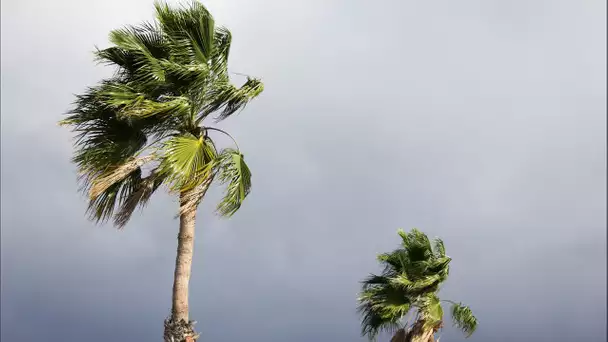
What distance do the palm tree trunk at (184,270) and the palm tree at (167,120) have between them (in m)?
0.02

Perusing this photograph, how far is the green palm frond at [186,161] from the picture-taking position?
11.9 meters

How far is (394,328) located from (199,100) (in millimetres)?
10856

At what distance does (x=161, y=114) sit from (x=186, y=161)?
100cm

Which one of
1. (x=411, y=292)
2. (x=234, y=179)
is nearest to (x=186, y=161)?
(x=234, y=179)

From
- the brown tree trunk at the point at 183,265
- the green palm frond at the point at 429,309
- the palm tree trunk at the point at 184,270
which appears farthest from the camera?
the green palm frond at the point at 429,309

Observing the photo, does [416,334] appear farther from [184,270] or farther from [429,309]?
[184,270]

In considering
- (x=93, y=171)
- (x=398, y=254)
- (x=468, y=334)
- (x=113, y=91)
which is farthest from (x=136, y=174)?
(x=468, y=334)

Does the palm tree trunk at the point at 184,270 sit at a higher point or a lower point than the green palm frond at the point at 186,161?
lower

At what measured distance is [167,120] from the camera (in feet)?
41.1

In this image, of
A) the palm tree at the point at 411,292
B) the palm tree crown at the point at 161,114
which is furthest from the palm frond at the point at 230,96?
the palm tree at the point at 411,292

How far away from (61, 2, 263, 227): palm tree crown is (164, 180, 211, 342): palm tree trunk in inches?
2.2

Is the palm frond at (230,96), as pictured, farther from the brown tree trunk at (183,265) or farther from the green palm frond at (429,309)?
the green palm frond at (429,309)

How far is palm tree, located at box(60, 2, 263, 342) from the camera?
12062mm

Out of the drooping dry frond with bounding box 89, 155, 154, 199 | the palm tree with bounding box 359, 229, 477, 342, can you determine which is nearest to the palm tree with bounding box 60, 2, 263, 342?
the drooping dry frond with bounding box 89, 155, 154, 199
